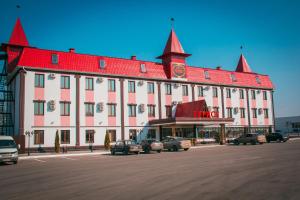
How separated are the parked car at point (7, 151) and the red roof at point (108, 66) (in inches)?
553

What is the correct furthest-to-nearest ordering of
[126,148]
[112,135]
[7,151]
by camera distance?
[112,135] < [126,148] < [7,151]

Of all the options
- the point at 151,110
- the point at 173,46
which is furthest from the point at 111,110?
the point at 173,46

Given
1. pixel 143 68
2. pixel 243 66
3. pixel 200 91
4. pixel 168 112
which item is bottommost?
pixel 168 112

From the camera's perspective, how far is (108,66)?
127ft

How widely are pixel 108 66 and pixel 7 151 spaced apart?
20905 mm

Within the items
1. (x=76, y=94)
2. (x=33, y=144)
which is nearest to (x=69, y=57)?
(x=76, y=94)

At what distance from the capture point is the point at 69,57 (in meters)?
36.8

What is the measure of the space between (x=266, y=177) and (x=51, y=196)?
739 cm

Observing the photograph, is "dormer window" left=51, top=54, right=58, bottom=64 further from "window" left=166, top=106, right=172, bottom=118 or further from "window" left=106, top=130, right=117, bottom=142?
"window" left=166, top=106, right=172, bottom=118

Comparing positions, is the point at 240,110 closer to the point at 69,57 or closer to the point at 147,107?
the point at 147,107

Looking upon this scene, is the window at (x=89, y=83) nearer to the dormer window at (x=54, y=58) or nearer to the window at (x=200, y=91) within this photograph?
the dormer window at (x=54, y=58)

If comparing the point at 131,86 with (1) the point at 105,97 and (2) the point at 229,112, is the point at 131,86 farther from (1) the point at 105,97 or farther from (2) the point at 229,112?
(2) the point at 229,112

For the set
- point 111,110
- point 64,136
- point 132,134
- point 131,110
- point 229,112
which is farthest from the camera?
point 229,112

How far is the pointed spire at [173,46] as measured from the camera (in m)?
44.6
